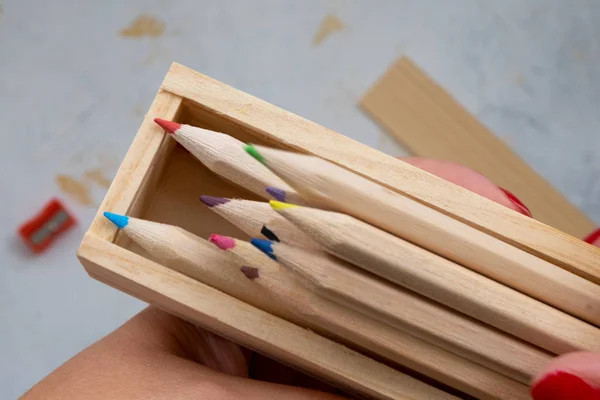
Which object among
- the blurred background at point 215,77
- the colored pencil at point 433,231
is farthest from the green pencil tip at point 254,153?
the blurred background at point 215,77

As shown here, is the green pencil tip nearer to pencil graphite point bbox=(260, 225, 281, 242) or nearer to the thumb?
pencil graphite point bbox=(260, 225, 281, 242)

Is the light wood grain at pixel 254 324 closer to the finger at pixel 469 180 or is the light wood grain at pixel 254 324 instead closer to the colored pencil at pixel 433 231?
the colored pencil at pixel 433 231

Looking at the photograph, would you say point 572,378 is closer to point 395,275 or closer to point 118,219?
point 395,275

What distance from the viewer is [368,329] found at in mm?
287

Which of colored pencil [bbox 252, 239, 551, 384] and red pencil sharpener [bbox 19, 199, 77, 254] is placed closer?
colored pencil [bbox 252, 239, 551, 384]

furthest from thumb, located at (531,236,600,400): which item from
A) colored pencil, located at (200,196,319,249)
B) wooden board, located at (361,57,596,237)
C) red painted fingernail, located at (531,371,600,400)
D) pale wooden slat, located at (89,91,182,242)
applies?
wooden board, located at (361,57,596,237)

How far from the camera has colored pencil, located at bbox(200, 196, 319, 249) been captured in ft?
0.90

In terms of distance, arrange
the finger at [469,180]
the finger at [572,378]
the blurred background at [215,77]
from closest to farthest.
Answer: the finger at [572,378]
the finger at [469,180]
the blurred background at [215,77]

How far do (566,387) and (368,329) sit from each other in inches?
3.6

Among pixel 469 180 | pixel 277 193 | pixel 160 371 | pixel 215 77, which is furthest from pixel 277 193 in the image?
pixel 215 77

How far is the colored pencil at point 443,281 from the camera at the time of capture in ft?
0.83

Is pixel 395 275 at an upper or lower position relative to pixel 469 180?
lower

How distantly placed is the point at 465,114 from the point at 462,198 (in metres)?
0.49

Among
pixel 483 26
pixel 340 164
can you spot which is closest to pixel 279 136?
pixel 340 164
